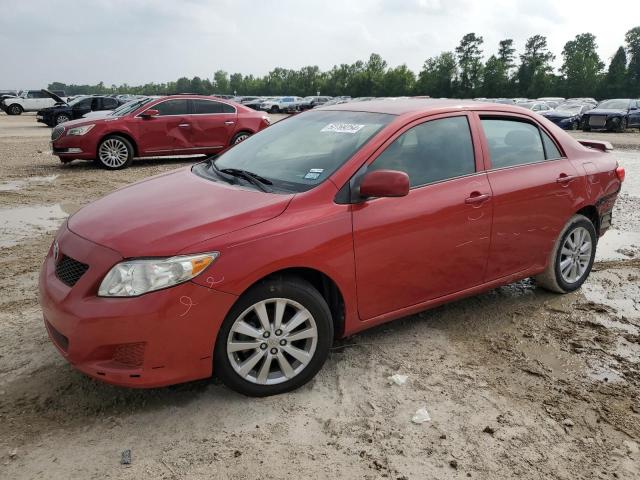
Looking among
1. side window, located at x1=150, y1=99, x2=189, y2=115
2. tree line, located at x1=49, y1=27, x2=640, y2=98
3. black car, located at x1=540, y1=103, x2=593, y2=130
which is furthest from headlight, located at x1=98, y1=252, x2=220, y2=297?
tree line, located at x1=49, y1=27, x2=640, y2=98

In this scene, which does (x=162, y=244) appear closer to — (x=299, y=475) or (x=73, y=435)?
(x=73, y=435)

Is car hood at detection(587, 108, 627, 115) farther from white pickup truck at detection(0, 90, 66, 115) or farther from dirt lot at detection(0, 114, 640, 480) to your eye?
white pickup truck at detection(0, 90, 66, 115)

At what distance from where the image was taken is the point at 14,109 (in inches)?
1575

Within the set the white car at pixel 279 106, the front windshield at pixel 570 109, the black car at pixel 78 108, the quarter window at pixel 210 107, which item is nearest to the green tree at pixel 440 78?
the white car at pixel 279 106

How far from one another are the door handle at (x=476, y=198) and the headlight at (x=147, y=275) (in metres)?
1.92

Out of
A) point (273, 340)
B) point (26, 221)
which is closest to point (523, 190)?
point (273, 340)

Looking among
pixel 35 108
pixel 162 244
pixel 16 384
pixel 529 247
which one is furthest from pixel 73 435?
pixel 35 108

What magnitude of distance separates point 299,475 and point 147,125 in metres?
10.9

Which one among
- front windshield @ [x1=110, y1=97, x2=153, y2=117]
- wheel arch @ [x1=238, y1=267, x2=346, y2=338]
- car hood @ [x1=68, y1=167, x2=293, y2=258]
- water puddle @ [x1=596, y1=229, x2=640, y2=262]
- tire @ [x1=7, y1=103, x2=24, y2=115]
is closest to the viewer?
car hood @ [x1=68, y1=167, x2=293, y2=258]

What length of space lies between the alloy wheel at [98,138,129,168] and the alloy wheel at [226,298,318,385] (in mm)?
10061

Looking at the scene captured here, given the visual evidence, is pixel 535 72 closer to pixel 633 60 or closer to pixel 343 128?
pixel 633 60

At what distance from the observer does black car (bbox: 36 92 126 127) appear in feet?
76.5

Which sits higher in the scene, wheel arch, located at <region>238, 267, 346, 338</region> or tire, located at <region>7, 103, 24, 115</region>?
tire, located at <region>7, 103, 24, 115</region>

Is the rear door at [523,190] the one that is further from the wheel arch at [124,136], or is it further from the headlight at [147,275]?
the wheel arch at [124,136]
